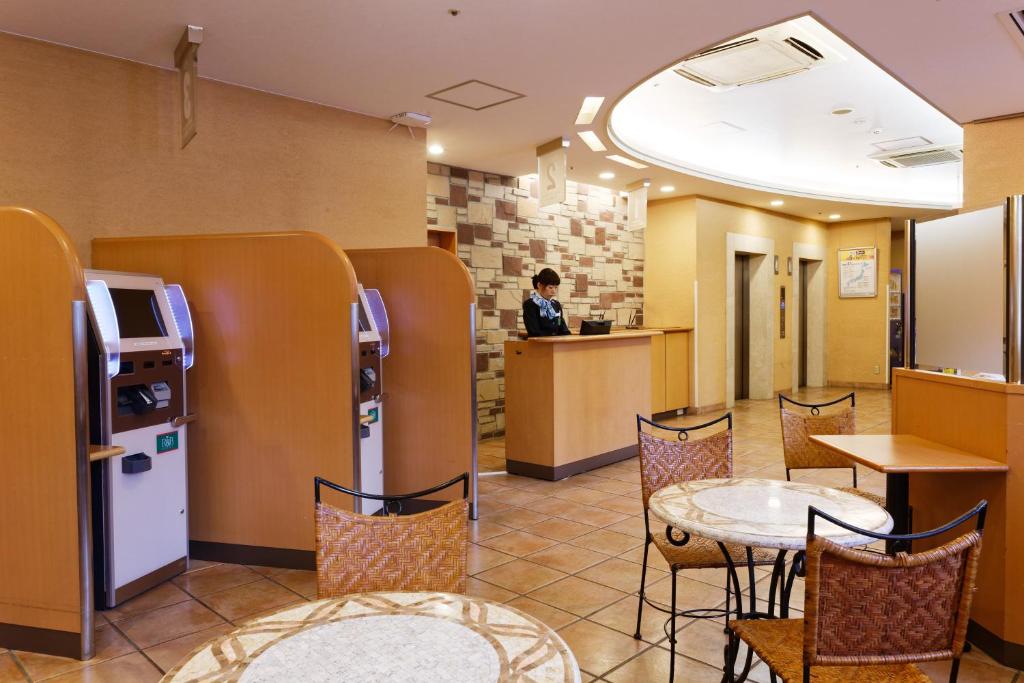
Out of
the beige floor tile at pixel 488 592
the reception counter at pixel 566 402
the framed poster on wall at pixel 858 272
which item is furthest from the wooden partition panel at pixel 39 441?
the framed poster on wall at pixel 858 272

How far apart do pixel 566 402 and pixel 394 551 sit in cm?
376

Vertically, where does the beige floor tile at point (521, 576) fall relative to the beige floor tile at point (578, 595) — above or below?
above

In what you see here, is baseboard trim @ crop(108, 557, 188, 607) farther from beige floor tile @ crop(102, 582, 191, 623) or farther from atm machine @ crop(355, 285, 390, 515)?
atm machine @ crop(355, 285, 390, 515)

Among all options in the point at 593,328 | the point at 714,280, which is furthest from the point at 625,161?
the point at 714,280

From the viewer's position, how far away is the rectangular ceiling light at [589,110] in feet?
16.9

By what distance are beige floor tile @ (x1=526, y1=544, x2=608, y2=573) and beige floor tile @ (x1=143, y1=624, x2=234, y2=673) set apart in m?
1.61

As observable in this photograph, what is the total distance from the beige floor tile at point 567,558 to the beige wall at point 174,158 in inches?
113

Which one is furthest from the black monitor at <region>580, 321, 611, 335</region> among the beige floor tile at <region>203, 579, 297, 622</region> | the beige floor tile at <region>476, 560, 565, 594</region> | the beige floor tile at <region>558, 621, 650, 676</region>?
the beige floor tile at <region>203, 579, 297, 622</region>

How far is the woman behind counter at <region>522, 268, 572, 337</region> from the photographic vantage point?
5.77 metres

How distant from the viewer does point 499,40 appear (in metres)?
3.97

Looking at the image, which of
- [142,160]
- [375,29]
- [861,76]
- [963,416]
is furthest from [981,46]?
[142,160]

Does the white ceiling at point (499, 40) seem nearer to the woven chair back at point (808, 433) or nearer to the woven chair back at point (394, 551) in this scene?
the woven chair back at point (808, 433)

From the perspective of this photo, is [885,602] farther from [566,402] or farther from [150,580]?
→ [566,402]

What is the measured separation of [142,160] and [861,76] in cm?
545
